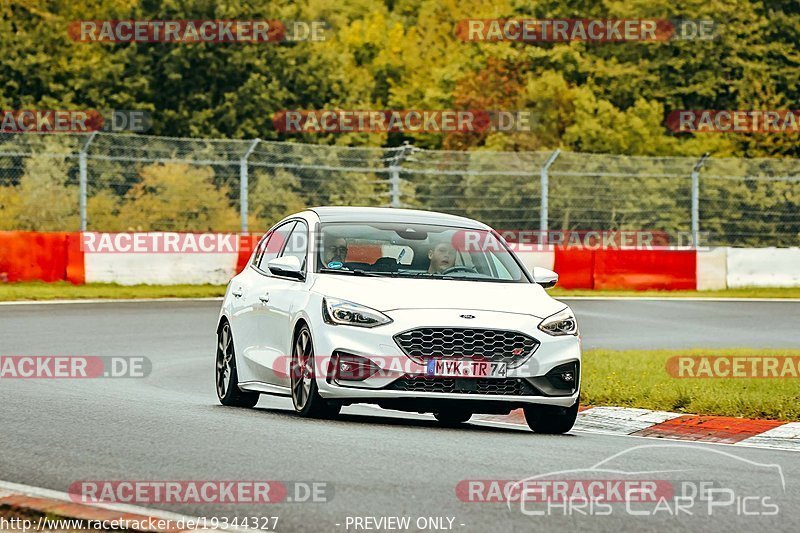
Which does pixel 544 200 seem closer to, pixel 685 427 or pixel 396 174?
pixel 396 174

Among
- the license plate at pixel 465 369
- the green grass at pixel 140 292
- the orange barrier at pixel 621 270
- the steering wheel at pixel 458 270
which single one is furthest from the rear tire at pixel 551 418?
the orange barrier at pixel 621 270

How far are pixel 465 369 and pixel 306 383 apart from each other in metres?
1.15

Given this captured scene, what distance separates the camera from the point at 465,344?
1053 cm

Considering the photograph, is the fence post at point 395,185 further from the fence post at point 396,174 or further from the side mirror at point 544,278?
the side mirror at point 544,278

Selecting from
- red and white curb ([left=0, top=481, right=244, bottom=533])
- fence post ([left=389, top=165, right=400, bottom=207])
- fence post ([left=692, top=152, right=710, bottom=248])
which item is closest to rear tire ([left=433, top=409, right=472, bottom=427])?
red and white curb ([left=0, top=481, right=244, bottom=533])

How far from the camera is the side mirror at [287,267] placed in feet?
37.2

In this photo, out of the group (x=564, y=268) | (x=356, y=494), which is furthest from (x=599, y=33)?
(x=356, y=494)

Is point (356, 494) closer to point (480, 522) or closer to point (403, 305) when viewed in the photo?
point (480, 522)

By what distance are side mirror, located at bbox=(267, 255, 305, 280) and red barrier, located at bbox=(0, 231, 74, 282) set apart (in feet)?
57.2

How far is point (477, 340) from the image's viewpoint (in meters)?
10.5

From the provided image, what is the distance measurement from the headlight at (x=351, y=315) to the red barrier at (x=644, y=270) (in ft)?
69.5

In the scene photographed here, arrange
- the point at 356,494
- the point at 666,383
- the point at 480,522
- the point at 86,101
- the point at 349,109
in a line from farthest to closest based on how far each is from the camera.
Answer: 1. the point at 349,109
2. the point at 86,101
3. the point at 666,383
4. the point at 356,494
5. the point at 480,522

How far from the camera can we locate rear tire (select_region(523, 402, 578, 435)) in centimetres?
1093

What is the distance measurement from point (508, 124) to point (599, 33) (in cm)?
814
